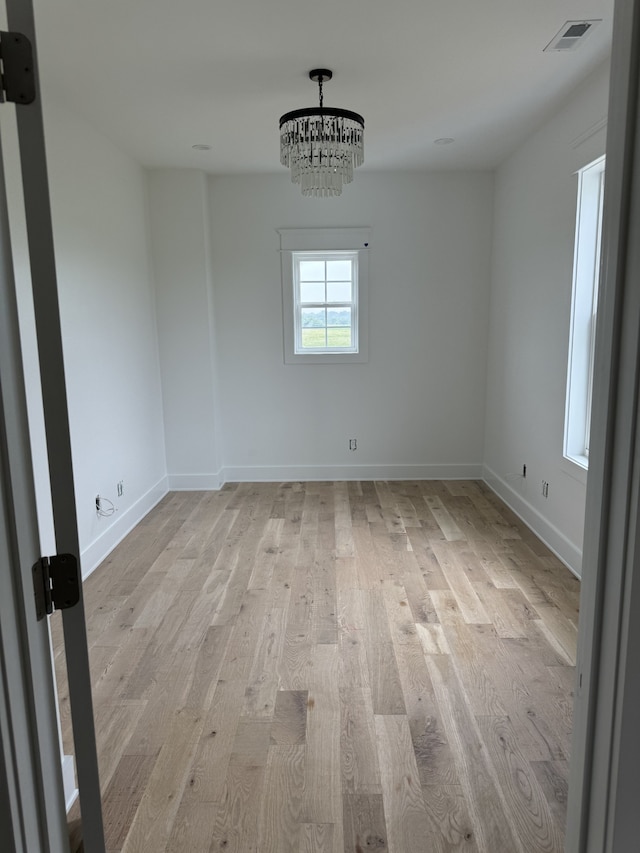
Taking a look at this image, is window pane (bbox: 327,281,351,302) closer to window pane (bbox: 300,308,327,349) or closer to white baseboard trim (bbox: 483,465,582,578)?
window pane (bbox: 300,308,327,349)

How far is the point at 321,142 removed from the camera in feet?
9.30

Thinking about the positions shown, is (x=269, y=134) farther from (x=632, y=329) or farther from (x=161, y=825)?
(x=161, y=825)

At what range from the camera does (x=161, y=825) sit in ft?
5.43

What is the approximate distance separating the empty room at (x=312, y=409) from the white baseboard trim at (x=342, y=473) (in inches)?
1.1

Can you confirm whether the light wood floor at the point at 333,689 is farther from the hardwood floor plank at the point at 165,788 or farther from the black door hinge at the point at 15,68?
→ the black door hinge at the point at 15,68

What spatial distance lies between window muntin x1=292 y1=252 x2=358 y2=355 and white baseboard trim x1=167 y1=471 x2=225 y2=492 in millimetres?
1424

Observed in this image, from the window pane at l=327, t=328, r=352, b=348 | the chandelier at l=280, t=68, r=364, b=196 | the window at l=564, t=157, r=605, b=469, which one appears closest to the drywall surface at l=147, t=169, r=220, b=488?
the window pane at l=327, t=328, r=352, b=348

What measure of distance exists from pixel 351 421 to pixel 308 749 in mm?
3544

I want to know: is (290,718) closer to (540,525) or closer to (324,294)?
(540,525)

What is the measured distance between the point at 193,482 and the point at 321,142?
3240 mm

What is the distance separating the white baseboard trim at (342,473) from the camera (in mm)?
5332

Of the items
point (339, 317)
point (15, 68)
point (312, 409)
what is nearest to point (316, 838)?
point (15, 68)

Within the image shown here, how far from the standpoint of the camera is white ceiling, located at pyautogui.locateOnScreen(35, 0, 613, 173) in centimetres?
230

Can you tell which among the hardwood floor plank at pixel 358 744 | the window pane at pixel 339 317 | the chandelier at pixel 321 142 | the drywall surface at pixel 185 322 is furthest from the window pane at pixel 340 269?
the hardwood floor plank at pixel 358 744
